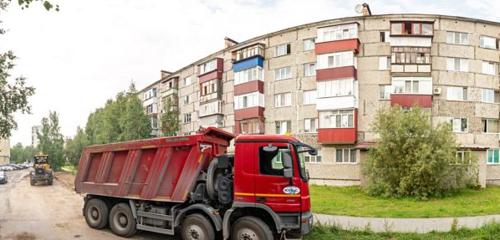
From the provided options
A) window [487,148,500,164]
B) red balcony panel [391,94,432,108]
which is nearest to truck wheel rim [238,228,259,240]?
red balcony panel [391,94,432,108]

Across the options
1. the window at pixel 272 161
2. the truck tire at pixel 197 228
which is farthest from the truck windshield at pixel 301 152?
the truck tire at pixel 197 228

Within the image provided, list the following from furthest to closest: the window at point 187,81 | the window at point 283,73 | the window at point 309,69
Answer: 1. the window at point 187,81
2. the window at point 283,73
3. the window at point 309,69

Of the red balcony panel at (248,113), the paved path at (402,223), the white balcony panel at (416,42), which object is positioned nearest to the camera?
the paved path at (402,223)

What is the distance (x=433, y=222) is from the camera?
13273mm

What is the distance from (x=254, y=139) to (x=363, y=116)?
2170 centimetres

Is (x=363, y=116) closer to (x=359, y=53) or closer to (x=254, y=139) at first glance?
(x=359, y=53)

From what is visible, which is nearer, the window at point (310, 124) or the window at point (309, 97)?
the window at point (310, 124)

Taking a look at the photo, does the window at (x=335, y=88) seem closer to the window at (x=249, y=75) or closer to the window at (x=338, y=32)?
the window at (x=338, y=32)

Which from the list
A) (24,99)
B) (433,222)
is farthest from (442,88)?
(24,99)

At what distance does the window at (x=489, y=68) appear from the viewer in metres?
30.2

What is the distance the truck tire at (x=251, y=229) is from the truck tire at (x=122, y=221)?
11.4ft

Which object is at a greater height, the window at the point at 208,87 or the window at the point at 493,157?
the window at the point at 208,87

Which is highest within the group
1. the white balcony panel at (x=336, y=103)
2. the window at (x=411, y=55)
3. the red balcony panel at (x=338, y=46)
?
the red balcony panel at (x=338, y=46)

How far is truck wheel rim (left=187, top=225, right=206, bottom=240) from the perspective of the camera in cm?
968
